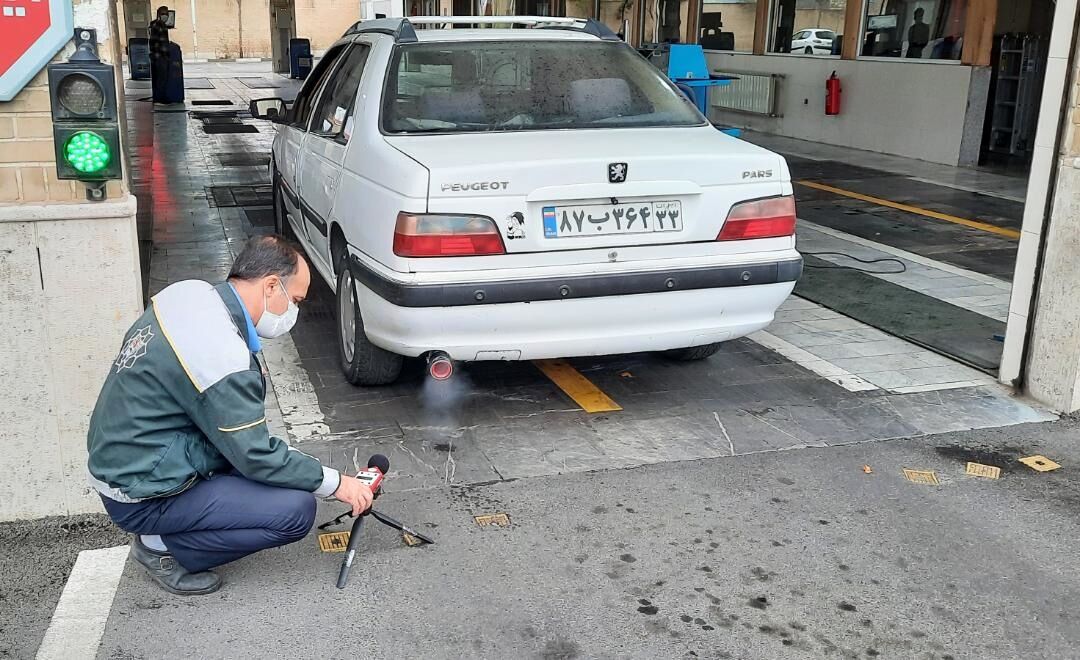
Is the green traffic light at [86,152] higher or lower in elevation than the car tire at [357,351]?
higher

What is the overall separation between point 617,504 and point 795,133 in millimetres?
13287

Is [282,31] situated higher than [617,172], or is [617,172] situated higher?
[282,31]

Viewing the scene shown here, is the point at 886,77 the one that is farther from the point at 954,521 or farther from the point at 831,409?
the point at 954,521

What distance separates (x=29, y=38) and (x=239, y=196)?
7064 millimetres

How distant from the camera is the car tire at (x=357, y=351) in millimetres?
4969

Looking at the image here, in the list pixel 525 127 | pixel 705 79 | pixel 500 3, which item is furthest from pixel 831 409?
pixel 500 3

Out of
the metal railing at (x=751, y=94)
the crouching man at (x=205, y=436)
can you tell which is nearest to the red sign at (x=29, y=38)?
the crouching man at (x=205, y=436)

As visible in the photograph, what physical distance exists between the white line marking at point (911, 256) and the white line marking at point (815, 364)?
2.28 meters

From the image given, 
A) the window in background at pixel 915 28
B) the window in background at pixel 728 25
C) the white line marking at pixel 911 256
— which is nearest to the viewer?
the white line marking at pixel 911 256

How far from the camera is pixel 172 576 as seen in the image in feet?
11.2

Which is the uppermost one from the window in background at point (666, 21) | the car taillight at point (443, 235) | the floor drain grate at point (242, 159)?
the window in background at point (666, 21)

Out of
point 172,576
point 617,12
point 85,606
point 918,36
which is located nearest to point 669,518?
point 172,576

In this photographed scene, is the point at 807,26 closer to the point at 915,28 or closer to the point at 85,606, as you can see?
the point at 915,28

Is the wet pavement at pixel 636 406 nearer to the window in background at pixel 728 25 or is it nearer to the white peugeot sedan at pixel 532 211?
the white peugeot sedan at pixel 532 211
